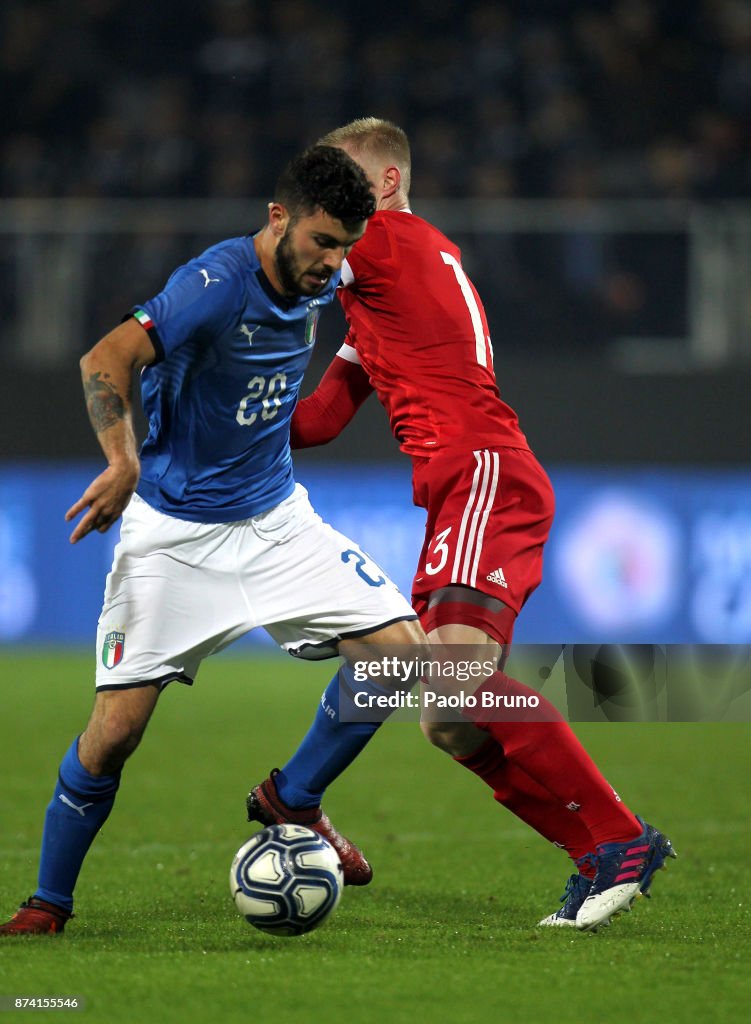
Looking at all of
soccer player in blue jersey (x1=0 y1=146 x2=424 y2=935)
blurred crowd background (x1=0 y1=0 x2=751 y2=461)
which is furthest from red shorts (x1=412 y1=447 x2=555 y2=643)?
blurred crowd background (x1=0 y1=0 x2=751 y2=461)

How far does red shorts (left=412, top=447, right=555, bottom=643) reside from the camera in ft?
14.2

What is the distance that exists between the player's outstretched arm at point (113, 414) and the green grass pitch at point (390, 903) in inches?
41.3

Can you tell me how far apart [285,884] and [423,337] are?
1.67 meters

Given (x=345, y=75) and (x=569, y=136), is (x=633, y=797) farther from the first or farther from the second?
(x=345, y=75)

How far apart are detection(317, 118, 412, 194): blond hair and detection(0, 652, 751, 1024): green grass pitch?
2.22m

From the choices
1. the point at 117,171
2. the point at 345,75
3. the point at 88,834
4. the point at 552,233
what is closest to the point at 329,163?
the point at 88,834

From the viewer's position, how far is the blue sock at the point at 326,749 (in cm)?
452

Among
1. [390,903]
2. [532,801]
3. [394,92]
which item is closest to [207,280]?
[532,801]

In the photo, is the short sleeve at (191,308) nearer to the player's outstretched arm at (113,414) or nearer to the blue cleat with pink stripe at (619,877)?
the player's outstretched arm at (113,414)

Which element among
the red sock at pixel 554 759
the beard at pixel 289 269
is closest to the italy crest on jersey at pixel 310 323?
the beard at pixel 289 269

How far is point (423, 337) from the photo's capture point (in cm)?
462

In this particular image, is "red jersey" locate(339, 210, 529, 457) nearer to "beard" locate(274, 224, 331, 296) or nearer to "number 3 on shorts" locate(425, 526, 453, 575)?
"number 3 on shorts" locate(425, 526, 453, 575)

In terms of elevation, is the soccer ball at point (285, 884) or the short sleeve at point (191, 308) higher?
the short sleeve at point (191, 308)

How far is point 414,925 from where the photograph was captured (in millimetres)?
4211
